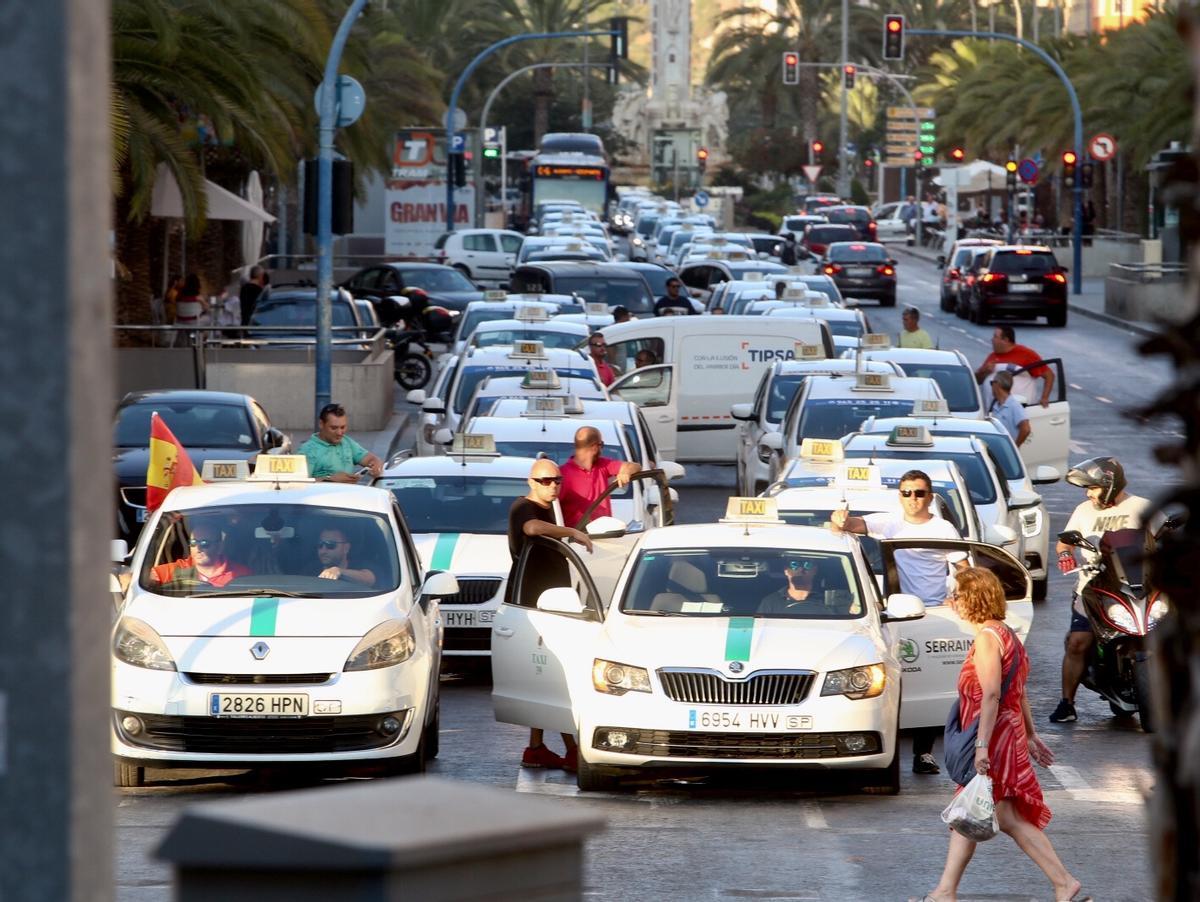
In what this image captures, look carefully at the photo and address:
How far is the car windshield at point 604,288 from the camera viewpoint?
3744 cm

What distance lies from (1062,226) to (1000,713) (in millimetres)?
69705

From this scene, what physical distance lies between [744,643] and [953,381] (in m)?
13.6

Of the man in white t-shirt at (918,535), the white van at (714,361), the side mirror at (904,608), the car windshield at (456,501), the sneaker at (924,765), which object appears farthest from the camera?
the white van at (714,361)

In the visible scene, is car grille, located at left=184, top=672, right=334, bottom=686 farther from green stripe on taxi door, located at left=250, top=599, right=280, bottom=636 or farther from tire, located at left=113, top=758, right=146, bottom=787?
tire, located at left=113, top=758, right=146, bottom=787

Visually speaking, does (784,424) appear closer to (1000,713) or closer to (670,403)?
(670,403)

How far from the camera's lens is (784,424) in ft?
72.3

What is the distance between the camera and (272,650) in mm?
10945

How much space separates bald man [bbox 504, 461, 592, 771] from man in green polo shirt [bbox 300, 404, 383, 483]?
2.88 meters

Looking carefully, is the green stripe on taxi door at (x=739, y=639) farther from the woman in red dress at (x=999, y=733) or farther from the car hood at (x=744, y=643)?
the woman in red dress at (x=999, y=733)

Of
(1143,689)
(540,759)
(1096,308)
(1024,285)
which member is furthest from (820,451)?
(1096,308)

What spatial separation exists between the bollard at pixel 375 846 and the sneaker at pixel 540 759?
8775mm

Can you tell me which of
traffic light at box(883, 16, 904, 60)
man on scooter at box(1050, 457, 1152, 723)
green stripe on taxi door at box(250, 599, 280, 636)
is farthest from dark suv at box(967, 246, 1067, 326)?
green stripe on taxi door at box(250, 599, 280, 636)

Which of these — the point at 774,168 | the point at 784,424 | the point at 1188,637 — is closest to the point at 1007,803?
the point at 1188,637

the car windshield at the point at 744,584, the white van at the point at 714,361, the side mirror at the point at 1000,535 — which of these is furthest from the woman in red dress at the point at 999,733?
the white van at the point at 714,361
